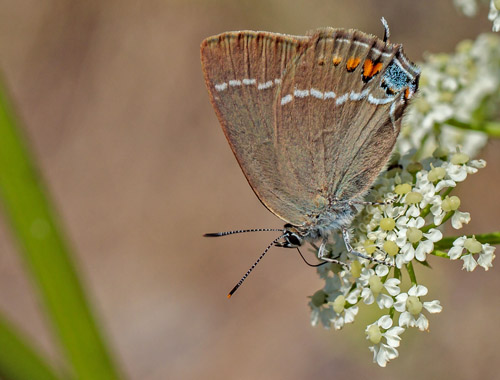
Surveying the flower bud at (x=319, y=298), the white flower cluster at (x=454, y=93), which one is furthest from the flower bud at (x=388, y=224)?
the white flower cluster at (x=454, y=93)

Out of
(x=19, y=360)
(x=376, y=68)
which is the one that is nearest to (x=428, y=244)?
(x=376, y=68)

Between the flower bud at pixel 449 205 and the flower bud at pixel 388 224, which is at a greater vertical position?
the flower bud at pixel 449 205

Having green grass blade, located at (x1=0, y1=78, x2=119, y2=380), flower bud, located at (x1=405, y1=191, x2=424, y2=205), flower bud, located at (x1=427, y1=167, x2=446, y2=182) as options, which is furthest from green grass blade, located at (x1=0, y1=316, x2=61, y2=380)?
flower bud, located at (x1=427, y1=167, x2=446, y2=182)

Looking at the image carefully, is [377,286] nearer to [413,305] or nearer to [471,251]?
[413,305]

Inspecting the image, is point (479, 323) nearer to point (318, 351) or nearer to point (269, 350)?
point (318, 351)

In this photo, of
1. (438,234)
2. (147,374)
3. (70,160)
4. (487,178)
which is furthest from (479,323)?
(70,160)

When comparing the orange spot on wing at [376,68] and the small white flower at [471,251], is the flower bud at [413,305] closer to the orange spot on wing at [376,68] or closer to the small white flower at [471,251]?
the small white flower at [471,251]

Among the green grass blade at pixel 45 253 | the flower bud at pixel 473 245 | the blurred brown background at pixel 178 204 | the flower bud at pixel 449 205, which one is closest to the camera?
the green grass blade at pixel 45 253
